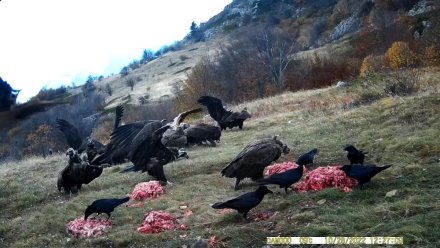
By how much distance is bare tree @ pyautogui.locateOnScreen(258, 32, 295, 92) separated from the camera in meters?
58.4

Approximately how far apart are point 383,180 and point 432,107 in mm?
7524

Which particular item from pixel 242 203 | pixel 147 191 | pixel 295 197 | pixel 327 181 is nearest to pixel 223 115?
pixel 147 191

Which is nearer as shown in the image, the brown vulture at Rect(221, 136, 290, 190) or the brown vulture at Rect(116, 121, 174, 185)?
the brown vulture at Rect(221, 136, 290, 190)

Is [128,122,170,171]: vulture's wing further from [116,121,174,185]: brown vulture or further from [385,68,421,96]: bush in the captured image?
[385,68,421,96]: bush

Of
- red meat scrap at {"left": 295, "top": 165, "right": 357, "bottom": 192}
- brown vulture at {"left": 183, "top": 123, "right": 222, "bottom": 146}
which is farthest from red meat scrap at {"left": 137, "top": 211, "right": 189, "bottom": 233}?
brown vulture at {"left": 183, "top": 123, "right": 222, "bottom": 146}

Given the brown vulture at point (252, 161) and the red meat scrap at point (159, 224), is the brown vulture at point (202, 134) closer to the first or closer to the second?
the brown vulture at point (252, 161)

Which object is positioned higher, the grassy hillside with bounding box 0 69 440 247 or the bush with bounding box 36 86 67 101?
the bush with bounding box 36 86 67 101

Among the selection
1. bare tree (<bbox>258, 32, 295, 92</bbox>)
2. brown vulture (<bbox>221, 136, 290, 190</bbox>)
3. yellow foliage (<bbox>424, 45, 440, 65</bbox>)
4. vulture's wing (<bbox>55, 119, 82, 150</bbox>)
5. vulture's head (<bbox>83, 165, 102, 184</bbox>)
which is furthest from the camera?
bare tree (<bbox>258, 32, 295, 92</bbox>)

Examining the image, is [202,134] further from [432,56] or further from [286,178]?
[432,56]

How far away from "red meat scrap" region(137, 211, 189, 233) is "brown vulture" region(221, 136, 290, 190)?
1978 millimetres

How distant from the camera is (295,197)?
30.4 feet

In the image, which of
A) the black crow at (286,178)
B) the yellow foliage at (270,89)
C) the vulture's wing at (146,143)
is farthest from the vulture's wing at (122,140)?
the yellow foliage at (270,89)

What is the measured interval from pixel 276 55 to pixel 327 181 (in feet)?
171

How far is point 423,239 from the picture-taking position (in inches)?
247
